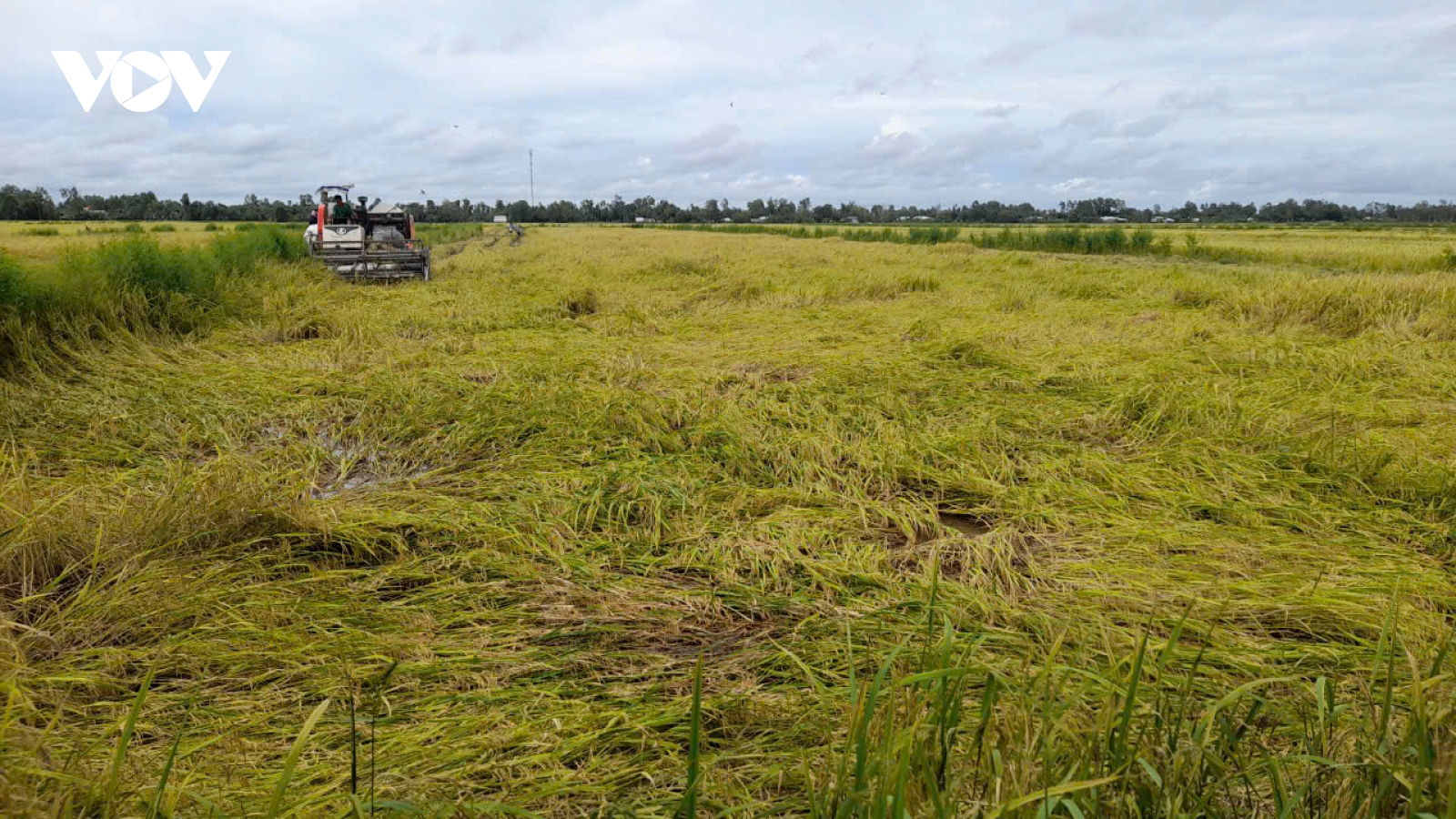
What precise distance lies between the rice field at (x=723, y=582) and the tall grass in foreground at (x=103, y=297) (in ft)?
0.25

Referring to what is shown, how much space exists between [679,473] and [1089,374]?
3.65m

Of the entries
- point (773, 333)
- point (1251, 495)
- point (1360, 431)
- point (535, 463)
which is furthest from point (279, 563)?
point (773, 333)

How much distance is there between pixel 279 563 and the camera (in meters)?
2.64

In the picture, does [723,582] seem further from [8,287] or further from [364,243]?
[364,243]

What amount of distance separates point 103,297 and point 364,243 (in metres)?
6.45

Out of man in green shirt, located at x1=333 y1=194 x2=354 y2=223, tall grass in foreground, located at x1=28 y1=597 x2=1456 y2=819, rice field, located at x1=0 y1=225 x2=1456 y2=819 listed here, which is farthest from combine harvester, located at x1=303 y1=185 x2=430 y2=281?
tall grass in foreground, located at x1=28 y1=597 x2=1456 y2=819

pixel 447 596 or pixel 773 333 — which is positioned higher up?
pixel 773 333

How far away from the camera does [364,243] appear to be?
41.1 ft

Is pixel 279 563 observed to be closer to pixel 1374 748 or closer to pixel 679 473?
pixel 679 473

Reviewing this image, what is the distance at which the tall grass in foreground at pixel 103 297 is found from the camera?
5.48 metres

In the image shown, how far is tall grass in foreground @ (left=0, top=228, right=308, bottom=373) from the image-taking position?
5.48m

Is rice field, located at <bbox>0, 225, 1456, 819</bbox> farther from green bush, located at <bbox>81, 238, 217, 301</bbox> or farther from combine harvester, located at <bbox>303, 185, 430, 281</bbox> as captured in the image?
combine harvester, located at <bbox>303, 185, 430, 281</bbox>

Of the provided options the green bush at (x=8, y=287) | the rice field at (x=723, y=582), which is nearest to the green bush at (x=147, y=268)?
the rice field at (x=723, y=582)

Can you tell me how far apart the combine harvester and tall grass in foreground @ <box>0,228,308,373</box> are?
10.4ft
